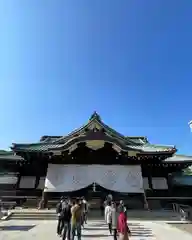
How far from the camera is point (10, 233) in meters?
9.64

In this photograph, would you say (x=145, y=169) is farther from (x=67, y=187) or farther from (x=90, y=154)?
(x=67, y=187)

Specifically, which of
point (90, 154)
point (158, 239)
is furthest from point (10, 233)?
point (90, 154)

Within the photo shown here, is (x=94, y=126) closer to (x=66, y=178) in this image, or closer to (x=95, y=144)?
(x=95, y=144)

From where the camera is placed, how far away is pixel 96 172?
1723 cm

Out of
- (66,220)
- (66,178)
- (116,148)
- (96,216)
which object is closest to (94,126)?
(116,148)

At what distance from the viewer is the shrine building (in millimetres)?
16953

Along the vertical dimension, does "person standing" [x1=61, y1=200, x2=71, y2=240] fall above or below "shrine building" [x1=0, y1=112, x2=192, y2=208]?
below

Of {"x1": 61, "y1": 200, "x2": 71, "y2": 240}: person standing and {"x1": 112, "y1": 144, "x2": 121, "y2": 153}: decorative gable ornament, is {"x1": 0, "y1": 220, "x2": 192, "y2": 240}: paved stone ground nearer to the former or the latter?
{"x1": 61, "y1": 200, "x2": 71, "y2": 240}: person standing

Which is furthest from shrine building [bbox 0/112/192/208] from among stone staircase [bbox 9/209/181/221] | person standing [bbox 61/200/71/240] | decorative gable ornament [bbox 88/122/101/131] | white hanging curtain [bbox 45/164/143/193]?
person standing [bbox 61/200/71/240]

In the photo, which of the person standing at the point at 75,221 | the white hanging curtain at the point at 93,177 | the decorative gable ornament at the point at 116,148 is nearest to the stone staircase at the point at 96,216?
the white hanging curtain at the point at 93,177

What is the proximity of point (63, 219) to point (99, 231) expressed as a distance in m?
2.80

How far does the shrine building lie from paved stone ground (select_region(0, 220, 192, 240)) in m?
5.02

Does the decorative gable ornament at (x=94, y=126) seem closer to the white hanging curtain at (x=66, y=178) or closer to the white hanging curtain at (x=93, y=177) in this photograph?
the white hanging curtain at (x=93, y=177)

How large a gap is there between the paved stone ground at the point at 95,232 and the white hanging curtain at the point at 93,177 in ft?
15.6
